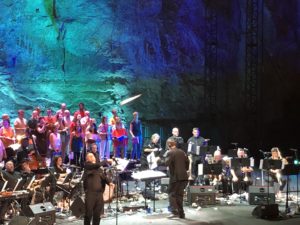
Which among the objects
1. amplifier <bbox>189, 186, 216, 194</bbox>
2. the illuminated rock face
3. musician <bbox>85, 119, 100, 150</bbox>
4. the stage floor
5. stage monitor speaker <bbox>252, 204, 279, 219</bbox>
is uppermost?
the illuminated rock face

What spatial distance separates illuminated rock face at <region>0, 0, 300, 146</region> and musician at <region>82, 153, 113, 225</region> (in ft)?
43.2

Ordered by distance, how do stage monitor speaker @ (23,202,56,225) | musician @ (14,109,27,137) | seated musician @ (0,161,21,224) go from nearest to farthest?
stage monitor speaker @ (23,202,56,225) → seated musician @ (0,161,21,224) → musician @ (14,109,27,137)

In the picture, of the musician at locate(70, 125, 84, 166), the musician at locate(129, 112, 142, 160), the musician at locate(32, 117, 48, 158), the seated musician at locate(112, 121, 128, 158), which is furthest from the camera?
the musician at locate(129, 112, 142, 160)

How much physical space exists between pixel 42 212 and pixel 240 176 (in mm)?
8523

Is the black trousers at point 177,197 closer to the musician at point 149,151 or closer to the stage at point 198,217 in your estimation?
the stage at point 198,217

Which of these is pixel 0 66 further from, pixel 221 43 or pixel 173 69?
pixel 221 43

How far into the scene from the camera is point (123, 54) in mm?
25703

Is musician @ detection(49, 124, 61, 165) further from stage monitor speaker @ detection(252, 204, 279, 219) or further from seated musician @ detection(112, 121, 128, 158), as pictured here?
stage monitor speaker @ detection(252, 204, 279, 219)

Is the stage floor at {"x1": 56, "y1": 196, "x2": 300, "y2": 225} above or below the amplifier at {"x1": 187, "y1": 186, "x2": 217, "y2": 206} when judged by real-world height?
below

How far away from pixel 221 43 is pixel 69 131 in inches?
435

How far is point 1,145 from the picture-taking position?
53.5 feet

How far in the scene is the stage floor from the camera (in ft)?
44.4

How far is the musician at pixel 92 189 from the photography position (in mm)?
11664

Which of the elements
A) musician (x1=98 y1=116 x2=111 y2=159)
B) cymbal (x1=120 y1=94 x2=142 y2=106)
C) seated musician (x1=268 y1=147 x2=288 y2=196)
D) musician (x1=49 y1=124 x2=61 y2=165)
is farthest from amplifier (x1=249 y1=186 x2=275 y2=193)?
cymbal (x1=120 y1=94 x2=142 y2=106)
